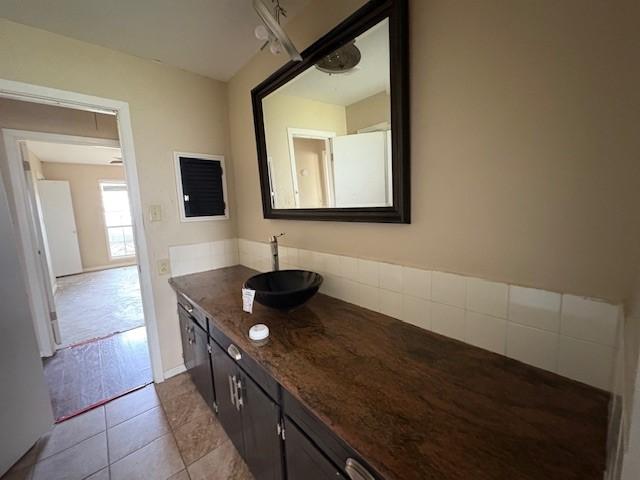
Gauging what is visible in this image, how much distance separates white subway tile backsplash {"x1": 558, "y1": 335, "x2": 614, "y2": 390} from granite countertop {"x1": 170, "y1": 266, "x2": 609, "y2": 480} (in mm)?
26

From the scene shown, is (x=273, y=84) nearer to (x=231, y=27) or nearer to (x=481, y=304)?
(x=231, y=27)

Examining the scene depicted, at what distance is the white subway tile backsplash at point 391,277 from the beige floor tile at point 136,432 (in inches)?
63.3

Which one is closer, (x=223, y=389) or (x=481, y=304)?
(x=481, y=304)

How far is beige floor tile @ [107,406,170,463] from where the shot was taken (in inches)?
56.3

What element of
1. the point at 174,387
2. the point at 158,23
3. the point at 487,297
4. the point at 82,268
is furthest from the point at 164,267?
the point at 82,268

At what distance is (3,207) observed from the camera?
1334 mm

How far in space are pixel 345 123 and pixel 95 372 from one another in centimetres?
276

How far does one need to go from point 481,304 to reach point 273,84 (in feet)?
5.10

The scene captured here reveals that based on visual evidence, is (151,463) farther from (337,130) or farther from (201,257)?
(337,130)

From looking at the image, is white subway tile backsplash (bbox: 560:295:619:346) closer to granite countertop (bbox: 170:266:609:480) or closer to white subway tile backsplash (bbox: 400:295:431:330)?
granite countertop (bbox: 170:266:609:480)

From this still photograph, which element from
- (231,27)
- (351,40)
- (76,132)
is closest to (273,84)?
(231,27)

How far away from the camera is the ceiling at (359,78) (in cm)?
98

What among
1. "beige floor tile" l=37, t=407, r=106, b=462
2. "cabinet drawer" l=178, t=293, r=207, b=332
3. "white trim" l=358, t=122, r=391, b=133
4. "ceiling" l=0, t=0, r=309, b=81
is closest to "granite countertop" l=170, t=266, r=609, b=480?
"cabinet drawer" l=178, t=293, r=207, b=332

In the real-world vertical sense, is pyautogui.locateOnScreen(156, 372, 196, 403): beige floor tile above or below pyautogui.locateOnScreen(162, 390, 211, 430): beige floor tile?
above
